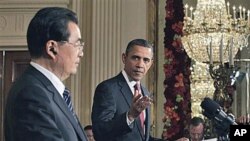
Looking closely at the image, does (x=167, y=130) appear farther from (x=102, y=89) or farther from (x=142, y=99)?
(x=142, y=99)

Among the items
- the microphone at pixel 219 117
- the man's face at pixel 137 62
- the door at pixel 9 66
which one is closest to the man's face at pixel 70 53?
the microphone at pixel 219 117

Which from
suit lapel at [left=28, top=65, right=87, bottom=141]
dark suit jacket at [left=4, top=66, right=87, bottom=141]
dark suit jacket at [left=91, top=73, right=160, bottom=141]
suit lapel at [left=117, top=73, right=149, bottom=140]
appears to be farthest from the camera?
suit lapel at [left=117, top=73, right=149, bottom=140]

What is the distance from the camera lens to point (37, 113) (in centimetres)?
172

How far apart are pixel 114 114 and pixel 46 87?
128 cm

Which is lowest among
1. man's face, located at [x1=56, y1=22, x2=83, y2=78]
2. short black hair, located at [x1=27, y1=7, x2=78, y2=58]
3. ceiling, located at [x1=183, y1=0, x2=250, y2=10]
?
man's face, located at [x1=56, y1=22, x2=83, y2=78]

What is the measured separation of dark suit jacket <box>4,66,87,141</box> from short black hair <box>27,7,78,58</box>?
0.08 metres

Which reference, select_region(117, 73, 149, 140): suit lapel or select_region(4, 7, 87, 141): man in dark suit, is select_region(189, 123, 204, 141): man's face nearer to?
select_region(117, 73, 149, 140): suit lapel

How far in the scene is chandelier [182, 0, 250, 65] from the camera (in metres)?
6.11

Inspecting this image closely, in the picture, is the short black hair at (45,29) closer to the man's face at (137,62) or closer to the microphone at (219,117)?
the microphone at (219,117)

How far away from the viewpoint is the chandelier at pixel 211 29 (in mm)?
6109

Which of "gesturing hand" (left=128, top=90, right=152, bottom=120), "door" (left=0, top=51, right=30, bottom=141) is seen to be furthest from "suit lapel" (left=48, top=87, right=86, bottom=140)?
"door" (left=0, top=51, right=30, bottom=141)

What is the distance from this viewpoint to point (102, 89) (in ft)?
10.3

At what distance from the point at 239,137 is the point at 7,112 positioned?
81 cm

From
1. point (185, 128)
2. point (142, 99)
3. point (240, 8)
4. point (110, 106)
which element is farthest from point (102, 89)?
point (240, 8)
